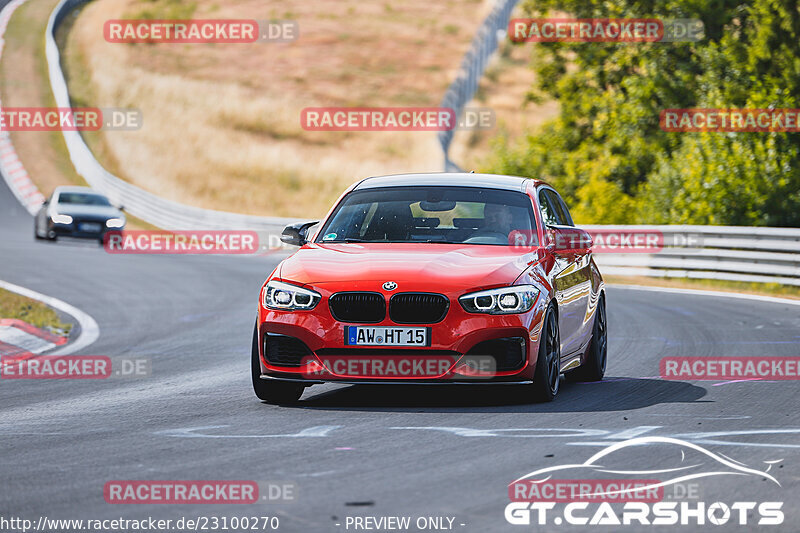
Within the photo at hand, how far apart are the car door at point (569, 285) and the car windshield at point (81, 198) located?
25.0m

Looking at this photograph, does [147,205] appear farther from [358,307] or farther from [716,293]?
[358,307]

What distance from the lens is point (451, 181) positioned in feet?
34.6

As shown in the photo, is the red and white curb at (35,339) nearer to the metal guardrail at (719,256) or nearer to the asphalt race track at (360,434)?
the asphalt race track at (360,434)

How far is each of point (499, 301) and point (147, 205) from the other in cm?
3957

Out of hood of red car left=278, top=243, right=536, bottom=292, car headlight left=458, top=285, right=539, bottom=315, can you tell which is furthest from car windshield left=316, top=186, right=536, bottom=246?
car headlight left=458, top=285, right=539, bottom=315

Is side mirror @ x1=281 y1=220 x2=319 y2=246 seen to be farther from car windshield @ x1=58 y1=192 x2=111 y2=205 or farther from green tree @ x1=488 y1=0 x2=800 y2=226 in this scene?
car windshield @ x1=58 y1=192 x2=111 y2=205

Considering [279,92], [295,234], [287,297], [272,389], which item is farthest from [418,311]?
[279,92]

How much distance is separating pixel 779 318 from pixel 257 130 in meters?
54.5

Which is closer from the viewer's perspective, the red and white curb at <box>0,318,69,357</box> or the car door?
the car door

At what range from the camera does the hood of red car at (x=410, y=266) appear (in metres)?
8.90

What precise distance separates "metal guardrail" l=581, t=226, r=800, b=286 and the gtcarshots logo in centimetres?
1695

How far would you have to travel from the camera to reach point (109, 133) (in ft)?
226

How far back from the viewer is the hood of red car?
890 centimetres

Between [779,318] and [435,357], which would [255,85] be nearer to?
[779,318]
